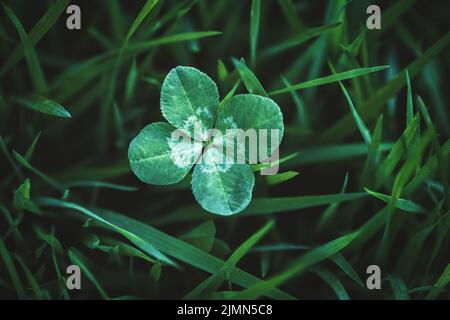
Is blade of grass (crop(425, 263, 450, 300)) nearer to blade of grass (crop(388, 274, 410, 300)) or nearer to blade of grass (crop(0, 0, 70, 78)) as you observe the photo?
blade of grass (crop(388, 274, 410, 300))

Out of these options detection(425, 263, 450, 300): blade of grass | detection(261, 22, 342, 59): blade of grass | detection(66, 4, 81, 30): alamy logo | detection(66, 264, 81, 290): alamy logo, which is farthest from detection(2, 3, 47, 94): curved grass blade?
detection(425, 263, 450, 300): blade of grass

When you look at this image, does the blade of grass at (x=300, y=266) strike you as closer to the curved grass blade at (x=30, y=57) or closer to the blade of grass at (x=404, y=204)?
the blade of grass at (x=404, y=204)

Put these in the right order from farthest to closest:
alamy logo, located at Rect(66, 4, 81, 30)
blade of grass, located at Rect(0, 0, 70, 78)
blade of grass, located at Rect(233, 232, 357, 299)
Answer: alamy logo, located at Rect(66, 4, 81, 30)
blade of grass, located at Rect(0, 0, 70, 78)
blade of grass, located at Rect(233, 232, 357, 299)

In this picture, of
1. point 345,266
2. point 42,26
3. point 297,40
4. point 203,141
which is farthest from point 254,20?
point 345,266

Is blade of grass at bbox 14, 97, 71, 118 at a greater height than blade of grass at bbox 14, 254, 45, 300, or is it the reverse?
blade of grass at bbox 14, 97, 71, 118

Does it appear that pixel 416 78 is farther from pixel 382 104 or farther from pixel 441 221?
pixel 441 221

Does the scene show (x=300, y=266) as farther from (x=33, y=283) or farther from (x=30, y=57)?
(x=30, y=57)
